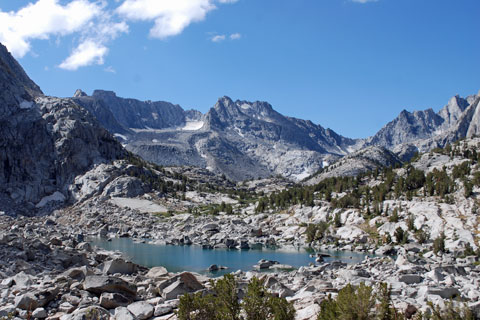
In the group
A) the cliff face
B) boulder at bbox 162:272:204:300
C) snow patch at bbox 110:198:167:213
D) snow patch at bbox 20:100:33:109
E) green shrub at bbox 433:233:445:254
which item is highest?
snow patch at bbox 20:100:33:109

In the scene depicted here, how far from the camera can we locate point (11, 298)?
816 inches

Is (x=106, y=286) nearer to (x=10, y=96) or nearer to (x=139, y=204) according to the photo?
(x=139, y=204)

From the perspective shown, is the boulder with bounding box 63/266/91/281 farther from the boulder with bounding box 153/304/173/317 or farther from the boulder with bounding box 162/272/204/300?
the boulder with bounding box 153/304/173/317

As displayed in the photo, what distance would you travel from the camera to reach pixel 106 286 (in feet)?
69.5

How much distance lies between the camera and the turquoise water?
167 feet

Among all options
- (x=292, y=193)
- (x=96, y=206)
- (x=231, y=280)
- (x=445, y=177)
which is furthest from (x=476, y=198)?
(x=96, y=206)

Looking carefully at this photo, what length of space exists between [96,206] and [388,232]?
9564 cm

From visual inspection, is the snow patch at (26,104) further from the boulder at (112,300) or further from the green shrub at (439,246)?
the boulder at (112,300)

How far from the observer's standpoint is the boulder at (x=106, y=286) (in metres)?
21.2

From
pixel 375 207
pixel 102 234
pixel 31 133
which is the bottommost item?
pixel 102 234

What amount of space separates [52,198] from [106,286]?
13301 centimetres

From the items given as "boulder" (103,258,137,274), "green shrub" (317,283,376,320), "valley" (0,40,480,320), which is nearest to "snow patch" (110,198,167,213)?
"valley" (0,40,480,320)

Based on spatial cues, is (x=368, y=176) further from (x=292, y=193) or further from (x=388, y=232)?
(x=388, y=232)

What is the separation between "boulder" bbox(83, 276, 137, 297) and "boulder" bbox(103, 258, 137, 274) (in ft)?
22.4
